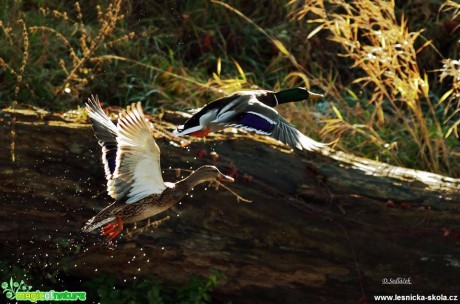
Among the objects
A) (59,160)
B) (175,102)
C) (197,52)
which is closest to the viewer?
(59,160)

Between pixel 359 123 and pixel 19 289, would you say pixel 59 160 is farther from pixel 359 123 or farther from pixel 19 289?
pixel 359 123

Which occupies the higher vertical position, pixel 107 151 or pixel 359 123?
pixel 107 151

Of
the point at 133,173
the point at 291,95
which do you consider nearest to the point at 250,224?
the point at 291,95

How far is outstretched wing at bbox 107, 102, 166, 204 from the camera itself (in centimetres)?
286

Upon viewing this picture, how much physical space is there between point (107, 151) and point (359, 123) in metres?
3.07

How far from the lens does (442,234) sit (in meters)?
4.59

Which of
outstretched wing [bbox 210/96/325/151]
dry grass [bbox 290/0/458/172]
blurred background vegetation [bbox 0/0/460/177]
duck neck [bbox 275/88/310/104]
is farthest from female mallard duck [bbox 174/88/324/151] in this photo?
dry grass [bbox 290/0/458/172]

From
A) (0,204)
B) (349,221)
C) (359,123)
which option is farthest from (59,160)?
(359,123)

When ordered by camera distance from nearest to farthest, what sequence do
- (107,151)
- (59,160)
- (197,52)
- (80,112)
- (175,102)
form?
(107,151), (59,160), (80,112), (175,102), (197,52)

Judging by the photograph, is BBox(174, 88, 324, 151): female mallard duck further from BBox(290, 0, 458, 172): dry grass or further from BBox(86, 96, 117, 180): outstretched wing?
BBox(290, 0, 458, 172): dry grass

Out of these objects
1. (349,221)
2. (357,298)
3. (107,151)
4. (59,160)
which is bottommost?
(357,298)

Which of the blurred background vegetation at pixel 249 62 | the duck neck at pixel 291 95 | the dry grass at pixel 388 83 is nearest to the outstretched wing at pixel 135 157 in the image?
the duck neck at pixel 291 95

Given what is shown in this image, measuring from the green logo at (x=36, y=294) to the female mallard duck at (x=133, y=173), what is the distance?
5.08ft

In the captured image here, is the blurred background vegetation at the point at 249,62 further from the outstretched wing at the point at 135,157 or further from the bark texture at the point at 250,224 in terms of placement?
the outstretched wing at the point at 135,157
